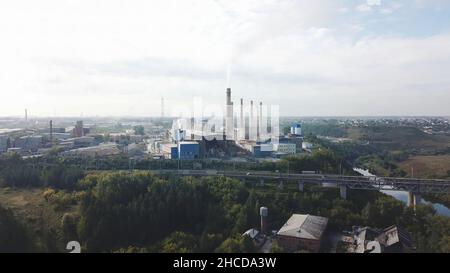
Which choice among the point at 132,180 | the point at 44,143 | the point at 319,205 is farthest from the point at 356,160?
the point at 44,143

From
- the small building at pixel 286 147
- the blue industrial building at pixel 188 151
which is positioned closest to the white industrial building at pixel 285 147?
the small building at pixel 286 147

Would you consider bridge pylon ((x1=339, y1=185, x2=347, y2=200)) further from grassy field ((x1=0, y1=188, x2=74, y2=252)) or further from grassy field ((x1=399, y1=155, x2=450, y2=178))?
grassy field ((x1=399, y1=155, x2=450, y2=178))

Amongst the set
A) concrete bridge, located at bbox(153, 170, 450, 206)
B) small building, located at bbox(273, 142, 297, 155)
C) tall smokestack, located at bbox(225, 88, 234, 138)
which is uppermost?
tall smokestack, located at bbox(225, 88, 234, 138)

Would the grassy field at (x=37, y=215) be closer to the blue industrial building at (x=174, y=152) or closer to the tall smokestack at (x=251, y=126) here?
the blue industrial building at (x=174, y=152)

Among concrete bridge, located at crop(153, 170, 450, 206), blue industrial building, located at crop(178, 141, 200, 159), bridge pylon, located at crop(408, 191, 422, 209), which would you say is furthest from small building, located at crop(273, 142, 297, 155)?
bridge pylon, located at crop(408, 191, 422, 209)

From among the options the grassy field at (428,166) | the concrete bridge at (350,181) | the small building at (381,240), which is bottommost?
the grassy field at (428,166)

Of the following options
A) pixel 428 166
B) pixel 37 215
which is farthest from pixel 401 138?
pixel 37 215

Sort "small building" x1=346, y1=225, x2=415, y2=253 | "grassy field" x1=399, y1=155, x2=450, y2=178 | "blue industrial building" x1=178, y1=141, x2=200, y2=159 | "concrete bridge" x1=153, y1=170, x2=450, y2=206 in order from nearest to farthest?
"small building" x1=346, y1=225, x2=415, y2=253, "concrete bridge" x1=153, y1=170, x2=450, y2=206, "blue industrial building" x1=178, y1=141, x2=200, y2=159, "grassy field" x1=399, y1=155, x2=450, y2=178
